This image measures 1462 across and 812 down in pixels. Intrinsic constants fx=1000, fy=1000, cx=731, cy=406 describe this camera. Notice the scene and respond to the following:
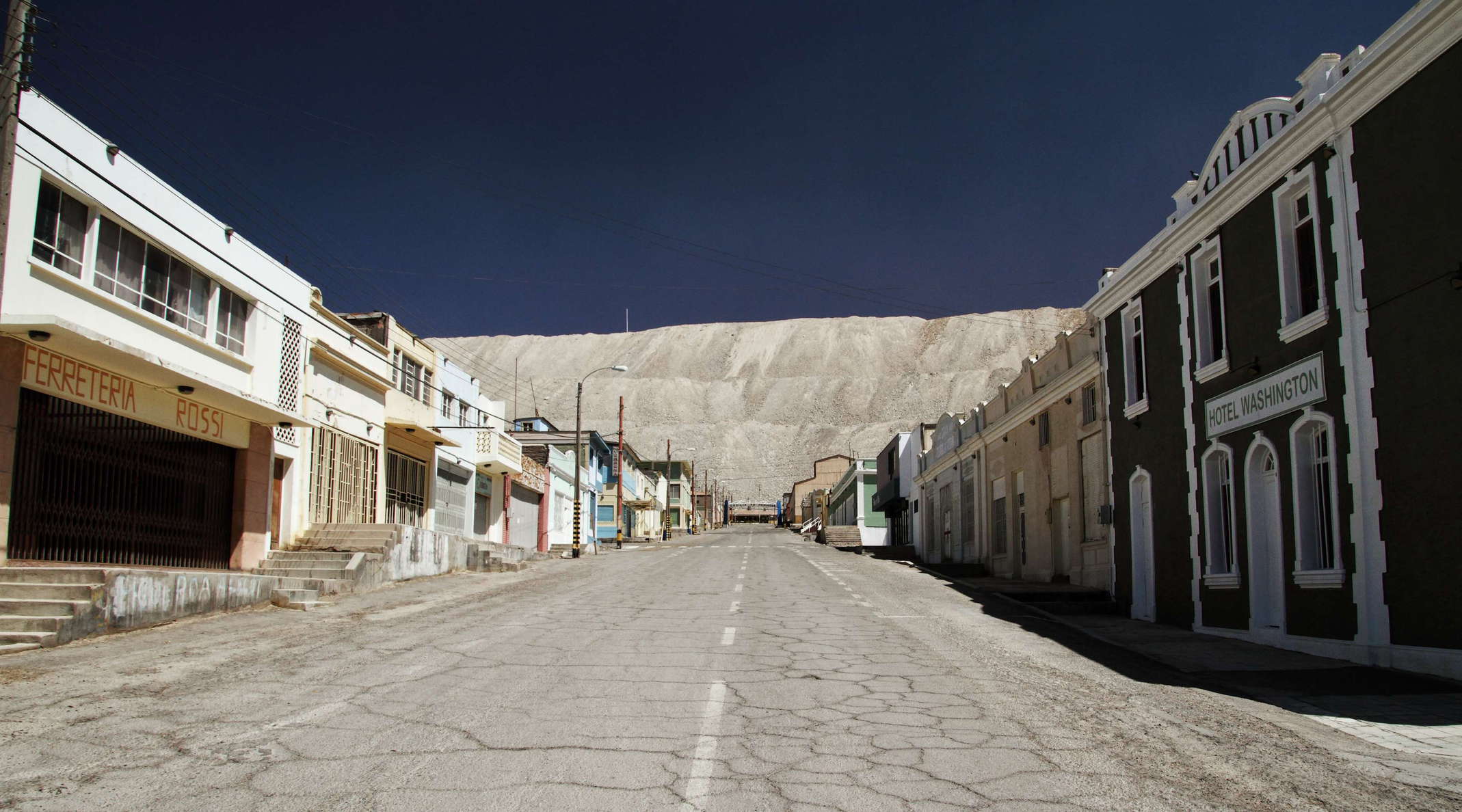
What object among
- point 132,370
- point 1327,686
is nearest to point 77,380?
point 132,370

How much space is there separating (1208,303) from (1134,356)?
10.1ft

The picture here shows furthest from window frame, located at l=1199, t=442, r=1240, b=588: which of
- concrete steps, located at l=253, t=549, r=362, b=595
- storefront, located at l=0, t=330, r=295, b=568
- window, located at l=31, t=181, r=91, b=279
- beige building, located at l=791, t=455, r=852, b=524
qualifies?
beige building, located at l=791, t=455, r=852, b=524

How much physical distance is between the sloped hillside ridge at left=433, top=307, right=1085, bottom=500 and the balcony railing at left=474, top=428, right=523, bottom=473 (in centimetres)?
9495

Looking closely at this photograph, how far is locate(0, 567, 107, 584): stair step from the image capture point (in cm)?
1259

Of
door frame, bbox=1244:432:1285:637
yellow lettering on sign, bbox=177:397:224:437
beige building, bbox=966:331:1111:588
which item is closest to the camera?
door frame, bbox=1244:432:1285:637

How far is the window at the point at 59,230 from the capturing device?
13992mm

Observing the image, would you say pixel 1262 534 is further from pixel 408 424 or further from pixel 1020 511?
pixel 408 424

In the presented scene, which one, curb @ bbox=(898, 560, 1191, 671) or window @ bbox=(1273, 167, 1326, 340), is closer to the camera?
curb @ bbox=(898, 560, 1191, 671)

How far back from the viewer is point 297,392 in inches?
854

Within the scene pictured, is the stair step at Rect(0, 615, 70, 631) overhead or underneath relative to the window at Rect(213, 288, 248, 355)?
underneath

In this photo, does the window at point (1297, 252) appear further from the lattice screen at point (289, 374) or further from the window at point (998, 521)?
the lattice screen at point (289, 374)

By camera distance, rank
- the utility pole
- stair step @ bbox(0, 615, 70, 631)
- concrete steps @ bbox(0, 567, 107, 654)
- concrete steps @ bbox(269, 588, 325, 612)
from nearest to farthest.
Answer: concrete steps @ bbox(0, 567, 107, 654) → stair step @ bbox(0, 615, 70, 631) → concrete steps @ bbox(269, 588, 325, 612) → the utility pole

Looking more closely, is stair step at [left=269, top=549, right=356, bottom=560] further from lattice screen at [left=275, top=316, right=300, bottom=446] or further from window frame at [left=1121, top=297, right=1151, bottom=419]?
A: window frame at [left=1121, top=297, right=1151, bottom=419]

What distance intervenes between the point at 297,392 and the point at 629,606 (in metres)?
9.86
